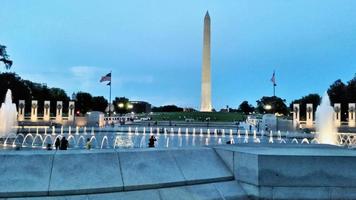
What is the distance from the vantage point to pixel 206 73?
223 ft

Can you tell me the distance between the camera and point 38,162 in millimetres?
6316

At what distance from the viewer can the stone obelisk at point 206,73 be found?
65.6 m

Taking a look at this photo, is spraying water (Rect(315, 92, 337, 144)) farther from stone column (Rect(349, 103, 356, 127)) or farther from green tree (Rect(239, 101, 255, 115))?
green tree (Rect(239, 101, 255, 115))

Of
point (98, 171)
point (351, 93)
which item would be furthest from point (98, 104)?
point (98, 171)

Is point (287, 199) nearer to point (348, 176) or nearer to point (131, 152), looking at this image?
point (348, 176)

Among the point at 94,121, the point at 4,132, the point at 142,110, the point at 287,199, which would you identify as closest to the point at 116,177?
the point at 287,199

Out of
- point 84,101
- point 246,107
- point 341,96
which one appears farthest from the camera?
point 246,107

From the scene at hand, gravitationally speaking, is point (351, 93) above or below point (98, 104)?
above

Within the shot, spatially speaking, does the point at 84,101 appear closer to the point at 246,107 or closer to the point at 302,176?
the point at 246,107

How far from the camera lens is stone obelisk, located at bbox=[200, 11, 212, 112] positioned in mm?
65562

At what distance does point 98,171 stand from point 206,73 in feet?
204

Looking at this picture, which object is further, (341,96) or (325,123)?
(341,96)

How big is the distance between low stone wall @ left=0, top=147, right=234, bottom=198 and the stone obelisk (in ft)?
196

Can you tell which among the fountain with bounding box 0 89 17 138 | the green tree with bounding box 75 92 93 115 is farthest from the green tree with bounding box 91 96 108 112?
the fountain with bounding box 0 89 17 138
